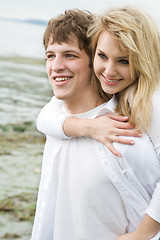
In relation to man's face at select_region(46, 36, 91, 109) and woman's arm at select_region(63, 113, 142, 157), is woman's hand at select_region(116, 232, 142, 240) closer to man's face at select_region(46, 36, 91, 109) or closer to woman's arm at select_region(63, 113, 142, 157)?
woman's arm at select_region(63, 113, 142, 157)

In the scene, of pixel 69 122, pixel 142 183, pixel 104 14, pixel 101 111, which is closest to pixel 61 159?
pixel 69 122

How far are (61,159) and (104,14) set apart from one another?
776 millimetres

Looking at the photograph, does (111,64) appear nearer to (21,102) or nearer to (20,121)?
(20,121)

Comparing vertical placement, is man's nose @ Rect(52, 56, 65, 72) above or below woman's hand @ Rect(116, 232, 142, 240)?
above

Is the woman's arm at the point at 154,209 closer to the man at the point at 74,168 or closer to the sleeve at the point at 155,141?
the sleeve at the point at 155,141

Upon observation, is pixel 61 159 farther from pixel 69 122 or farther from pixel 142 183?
pixel 142 183

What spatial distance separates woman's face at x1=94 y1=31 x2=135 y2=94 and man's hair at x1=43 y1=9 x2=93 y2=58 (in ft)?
0.53

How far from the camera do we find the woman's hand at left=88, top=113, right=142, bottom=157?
5.79ft

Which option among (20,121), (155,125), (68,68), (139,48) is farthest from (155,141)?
(20,121)

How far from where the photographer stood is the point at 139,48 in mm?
1661

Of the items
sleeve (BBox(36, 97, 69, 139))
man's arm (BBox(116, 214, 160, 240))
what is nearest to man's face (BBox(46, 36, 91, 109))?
sleeve (BBox(36, 97, 69, 139))

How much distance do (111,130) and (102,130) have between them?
0.15 ft

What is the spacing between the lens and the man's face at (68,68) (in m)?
1.93

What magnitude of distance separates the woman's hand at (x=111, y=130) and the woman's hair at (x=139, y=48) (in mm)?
49
